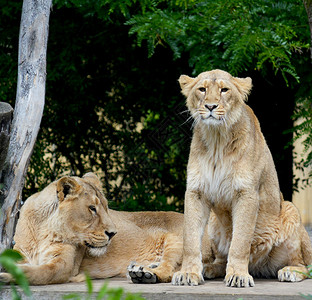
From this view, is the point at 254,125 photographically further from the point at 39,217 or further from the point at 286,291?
the point at 39,217

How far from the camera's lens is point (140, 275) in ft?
12.9

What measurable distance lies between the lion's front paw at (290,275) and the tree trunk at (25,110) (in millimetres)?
1895

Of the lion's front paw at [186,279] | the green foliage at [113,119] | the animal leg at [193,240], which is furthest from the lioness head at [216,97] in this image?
the green foliage at [113,119]

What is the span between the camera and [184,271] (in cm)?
388

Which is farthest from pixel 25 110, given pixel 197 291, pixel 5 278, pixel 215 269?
pixel 215 269

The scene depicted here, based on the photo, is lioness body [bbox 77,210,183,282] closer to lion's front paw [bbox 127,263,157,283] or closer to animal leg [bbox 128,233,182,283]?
animal leg [bbox 128,233,182,283]

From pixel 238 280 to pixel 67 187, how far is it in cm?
144

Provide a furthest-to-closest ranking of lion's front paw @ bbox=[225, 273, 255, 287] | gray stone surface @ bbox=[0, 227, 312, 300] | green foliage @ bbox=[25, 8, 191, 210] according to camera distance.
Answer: green foliage @ bbox=[25, 8, 191, 210], lion's front paw @ bbox=[225, 273, 255, 287], gray stone surface @ bbox=[0, 227, 312, 300]

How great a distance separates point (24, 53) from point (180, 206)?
442 centimetres

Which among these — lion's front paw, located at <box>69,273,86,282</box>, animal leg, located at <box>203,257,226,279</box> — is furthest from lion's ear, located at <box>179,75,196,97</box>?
lion's front paw, located at <box>69,273,86,282</box>

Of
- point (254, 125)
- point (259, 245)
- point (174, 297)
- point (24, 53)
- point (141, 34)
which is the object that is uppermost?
point (141, 34)

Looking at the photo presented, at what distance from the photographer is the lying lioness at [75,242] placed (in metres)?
3.99

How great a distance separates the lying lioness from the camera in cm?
399

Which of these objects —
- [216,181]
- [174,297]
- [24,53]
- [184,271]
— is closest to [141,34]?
[24,53]
